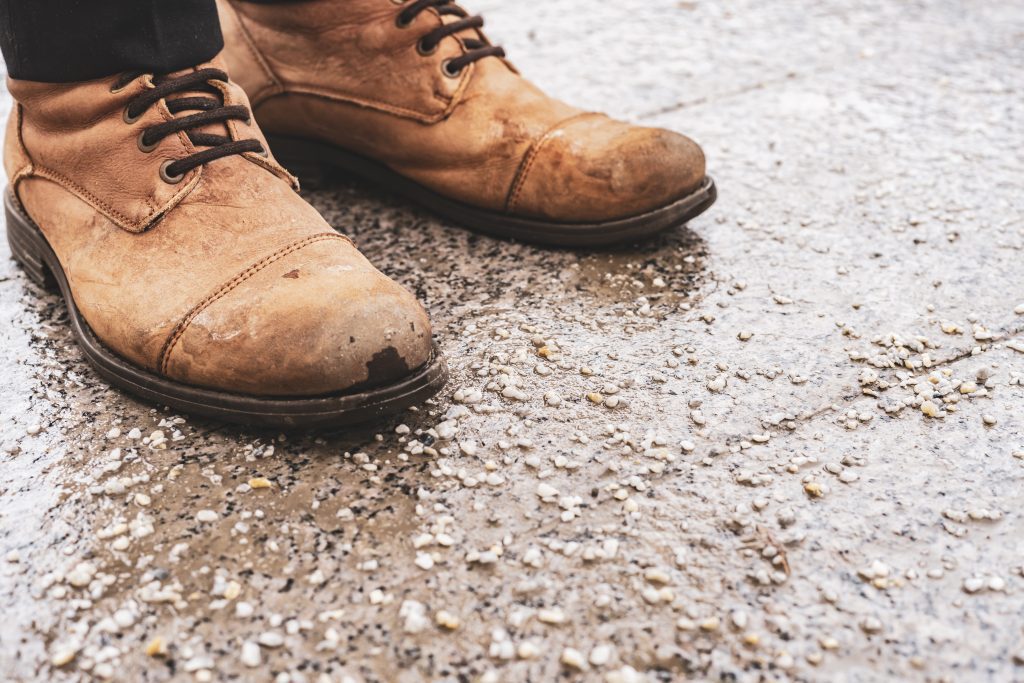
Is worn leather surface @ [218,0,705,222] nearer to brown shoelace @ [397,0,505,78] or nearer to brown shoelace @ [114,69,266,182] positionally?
brown shoelace @ [397,0,505,78]

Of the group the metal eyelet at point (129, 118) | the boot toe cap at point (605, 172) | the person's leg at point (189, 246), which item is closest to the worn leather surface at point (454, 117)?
the boot toe cap at point (605, 172)

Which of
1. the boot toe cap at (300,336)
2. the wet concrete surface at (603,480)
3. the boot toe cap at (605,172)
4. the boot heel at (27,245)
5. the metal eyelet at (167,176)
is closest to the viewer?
the wet concrete surface at (603,480)

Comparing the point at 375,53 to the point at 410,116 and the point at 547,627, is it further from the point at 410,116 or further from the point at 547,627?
the point at 547,627

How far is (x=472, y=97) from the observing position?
1.81m

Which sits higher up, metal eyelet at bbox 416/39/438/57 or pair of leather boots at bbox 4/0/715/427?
metal eyelet at bbox 416/39/438/57

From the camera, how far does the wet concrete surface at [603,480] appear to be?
1054mm

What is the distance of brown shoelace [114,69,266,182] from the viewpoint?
1.42 meters

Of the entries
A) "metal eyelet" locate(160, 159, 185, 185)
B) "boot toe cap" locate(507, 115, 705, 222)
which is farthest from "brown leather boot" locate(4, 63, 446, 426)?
"boot toe cap" locate(507, 115, 705, 222)

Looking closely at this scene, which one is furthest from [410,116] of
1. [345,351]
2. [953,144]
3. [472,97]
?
[953,144]

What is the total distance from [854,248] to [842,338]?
1.11 ft

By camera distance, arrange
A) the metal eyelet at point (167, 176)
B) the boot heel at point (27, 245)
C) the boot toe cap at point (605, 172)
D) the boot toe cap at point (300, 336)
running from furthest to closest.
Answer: the boot toe cap at point (605, 172)
the boot heel at point (27, 245)
the metal eyelet at point (167, 176)
the boot toe cap at point (300, 336)

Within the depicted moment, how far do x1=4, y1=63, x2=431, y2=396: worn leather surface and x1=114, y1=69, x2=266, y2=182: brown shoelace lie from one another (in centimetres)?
1

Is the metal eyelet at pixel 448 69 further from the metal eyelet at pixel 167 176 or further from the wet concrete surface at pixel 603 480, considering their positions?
the metal eyelet at pixel 167 176

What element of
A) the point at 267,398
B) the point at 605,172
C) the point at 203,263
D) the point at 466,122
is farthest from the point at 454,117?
the point at 267,398
